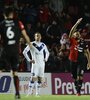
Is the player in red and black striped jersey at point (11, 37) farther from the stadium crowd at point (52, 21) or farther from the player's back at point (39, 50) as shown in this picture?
the stadium crowd at point (52, 21)

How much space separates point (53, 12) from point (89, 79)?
460 centimetres

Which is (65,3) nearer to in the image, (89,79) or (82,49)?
(89,79)

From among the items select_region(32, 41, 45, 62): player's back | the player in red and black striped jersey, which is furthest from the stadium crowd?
the player in red and black striped jersey

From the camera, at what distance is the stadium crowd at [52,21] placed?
81.9 feet

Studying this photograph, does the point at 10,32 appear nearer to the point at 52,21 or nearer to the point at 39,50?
A: the point at 39,50

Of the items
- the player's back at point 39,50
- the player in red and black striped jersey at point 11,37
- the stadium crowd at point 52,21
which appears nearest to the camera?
the player in red and black striped jersey at point 11,37

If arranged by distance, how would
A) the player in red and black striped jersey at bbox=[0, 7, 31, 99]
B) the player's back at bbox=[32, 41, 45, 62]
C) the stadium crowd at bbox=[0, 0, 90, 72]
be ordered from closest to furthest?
the player in red and black striped jersey at bbox=[0, 7, 31, 99] < the player's back at bbox=[32, 41, 45, 62] < the stadium crowd at bbox=[0, 0, 90, 72]

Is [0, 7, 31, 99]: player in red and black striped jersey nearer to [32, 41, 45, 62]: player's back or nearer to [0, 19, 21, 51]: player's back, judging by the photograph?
[0, 19, 21, 51]: player's back

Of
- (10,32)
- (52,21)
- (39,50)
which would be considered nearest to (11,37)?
(10,32)

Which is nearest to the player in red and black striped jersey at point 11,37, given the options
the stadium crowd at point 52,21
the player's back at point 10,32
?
the player's back at point 10,32

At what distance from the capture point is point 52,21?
27.4 metres

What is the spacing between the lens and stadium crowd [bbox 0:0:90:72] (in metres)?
25.0

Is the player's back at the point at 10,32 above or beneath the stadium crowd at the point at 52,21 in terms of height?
beneath

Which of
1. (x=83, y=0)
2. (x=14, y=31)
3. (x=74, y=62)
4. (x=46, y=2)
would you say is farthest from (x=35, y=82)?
(x=83, y=0)
